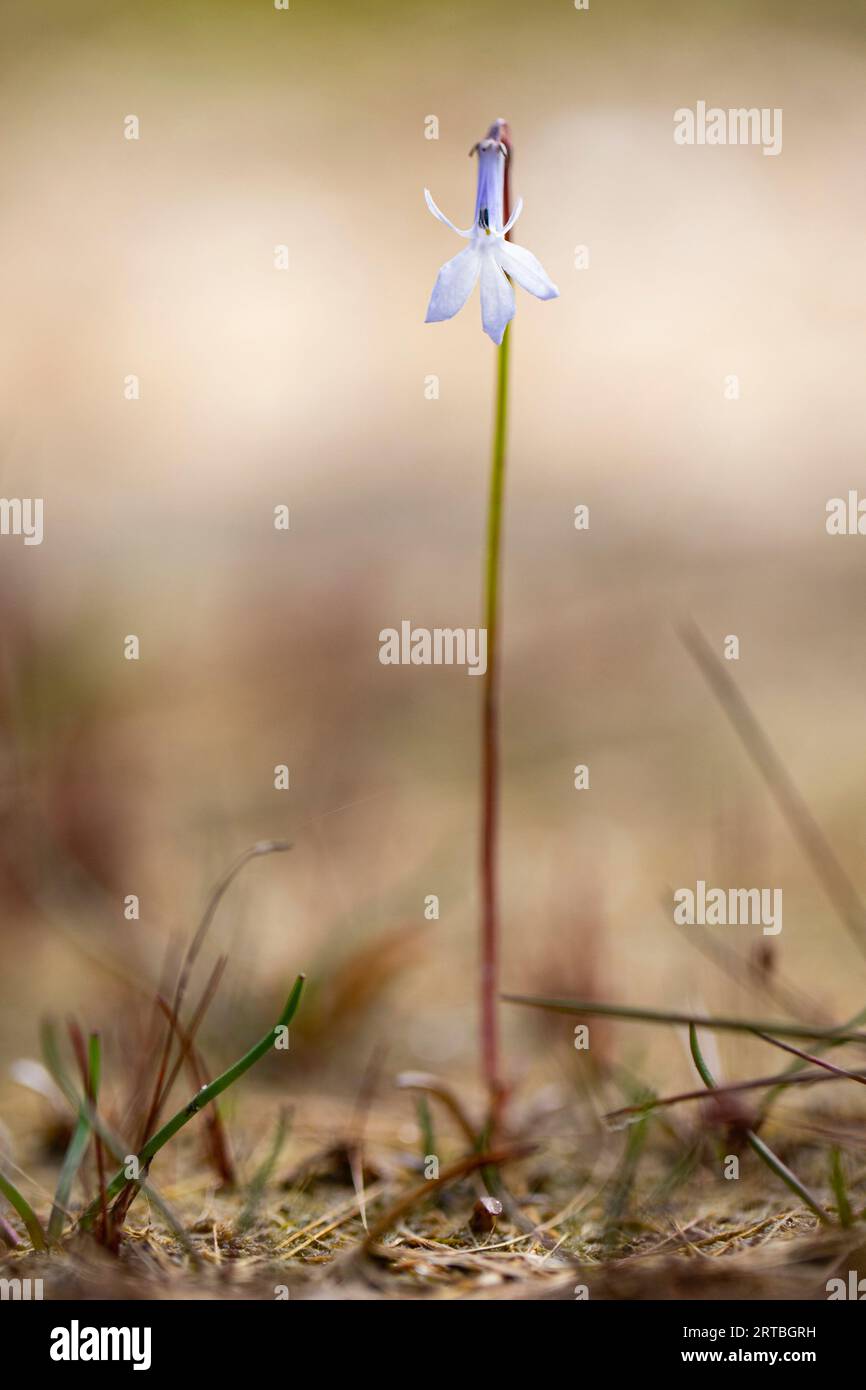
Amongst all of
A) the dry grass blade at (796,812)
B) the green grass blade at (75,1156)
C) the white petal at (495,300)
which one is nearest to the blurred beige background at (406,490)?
the dry grass blade at (796,812)

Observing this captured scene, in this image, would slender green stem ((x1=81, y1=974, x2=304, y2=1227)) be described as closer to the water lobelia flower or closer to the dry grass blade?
the water lobelia flower

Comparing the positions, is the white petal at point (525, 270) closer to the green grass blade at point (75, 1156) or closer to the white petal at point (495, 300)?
the white petal at point (495, 300)

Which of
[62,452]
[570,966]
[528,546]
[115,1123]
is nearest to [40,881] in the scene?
[115,1123]

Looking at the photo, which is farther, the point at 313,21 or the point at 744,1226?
the point at 313,21

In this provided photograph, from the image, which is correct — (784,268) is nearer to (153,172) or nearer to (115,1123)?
(153,172)

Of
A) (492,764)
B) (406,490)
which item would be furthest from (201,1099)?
(406,490)

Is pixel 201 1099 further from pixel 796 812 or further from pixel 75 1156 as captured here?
pixel 796 812

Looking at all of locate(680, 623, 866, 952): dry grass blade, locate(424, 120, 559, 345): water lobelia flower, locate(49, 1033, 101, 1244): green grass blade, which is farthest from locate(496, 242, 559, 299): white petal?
locate(49, 1033, 101, 1244): green grass blade
